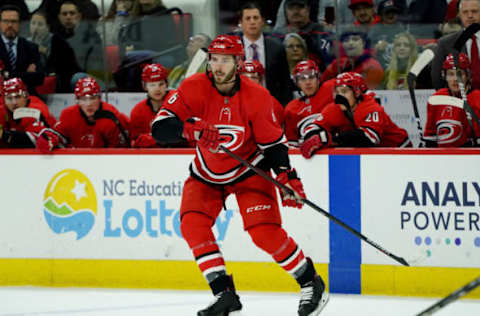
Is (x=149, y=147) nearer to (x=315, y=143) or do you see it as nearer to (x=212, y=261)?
(x=315, y=143)

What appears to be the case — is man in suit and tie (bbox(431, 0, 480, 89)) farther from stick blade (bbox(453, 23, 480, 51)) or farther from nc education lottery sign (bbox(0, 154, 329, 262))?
nc education lottery sign (bbox(0, 154, 329, 262))

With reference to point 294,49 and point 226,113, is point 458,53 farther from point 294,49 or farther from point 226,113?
point 226,113

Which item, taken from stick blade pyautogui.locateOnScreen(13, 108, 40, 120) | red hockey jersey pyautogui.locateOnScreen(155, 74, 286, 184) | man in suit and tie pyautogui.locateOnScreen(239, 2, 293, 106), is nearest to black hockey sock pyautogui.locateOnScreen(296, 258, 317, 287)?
red hockey jersey pyautogui.locateOnScreen(155, 74, 286, 184)

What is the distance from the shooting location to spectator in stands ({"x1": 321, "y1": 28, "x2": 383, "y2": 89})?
18.7 ft

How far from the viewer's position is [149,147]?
505 cm

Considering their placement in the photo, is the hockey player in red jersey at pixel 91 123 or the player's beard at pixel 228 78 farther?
the hockey player in red jersey at pixel 91 123

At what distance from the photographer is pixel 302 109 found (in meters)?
5.31

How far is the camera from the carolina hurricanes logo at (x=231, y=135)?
3803 mm

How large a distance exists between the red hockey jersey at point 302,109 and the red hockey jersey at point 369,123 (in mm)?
221

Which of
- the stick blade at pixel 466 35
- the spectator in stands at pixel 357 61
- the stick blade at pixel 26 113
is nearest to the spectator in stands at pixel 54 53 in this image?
the stick blade at pixel 26 113

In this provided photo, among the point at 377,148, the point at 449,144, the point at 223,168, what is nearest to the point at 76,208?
the point at 223,168

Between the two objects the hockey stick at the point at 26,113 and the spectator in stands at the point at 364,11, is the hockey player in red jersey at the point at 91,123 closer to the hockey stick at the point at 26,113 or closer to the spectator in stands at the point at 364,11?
the hockey stick at the point at 26,113

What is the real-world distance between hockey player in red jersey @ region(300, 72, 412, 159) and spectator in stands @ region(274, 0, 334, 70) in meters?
0.71

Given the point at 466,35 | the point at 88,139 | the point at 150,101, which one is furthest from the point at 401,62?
the point at 88,139
